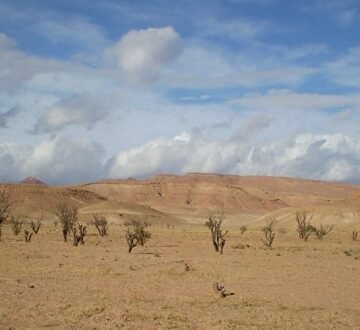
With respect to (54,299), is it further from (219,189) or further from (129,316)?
(219,189)

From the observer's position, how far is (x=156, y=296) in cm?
1734

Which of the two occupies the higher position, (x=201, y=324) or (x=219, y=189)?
(x=219, y=189)

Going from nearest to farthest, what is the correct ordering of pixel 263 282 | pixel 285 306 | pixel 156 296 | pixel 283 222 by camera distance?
pixel 285 306
pixel 156 296
pixel 263 282
pixel 283 222

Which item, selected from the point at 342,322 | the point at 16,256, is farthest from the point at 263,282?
the point at 16,256

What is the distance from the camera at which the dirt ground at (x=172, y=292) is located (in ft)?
43.6

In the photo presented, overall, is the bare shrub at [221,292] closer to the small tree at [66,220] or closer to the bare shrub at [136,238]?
the bare shrub at [136,238]

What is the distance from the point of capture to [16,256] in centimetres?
2908

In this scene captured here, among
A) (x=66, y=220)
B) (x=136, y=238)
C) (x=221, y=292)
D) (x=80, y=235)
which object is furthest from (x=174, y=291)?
(x=66, y=220)

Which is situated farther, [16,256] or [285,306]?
[16,256]

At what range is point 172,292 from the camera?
18.3 meters

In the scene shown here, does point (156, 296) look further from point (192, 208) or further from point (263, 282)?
point (192, 208)

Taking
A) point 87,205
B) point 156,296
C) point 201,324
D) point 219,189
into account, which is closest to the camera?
point 201,324

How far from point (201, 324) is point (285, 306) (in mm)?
3801

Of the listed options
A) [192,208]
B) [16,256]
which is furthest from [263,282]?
[192,208]
